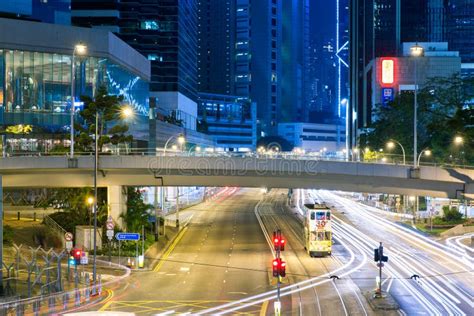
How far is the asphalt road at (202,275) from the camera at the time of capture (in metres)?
42.7

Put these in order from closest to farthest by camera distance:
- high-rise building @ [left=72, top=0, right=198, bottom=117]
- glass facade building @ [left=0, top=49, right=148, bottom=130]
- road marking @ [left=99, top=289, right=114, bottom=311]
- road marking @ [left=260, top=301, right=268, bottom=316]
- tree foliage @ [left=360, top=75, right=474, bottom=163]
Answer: road marking @ [left=260, top=301, right=268, bottom=316] → road marking @ [left=99, top=289, right=114, bottom=311] → tree foliage @ [left=360, top=75, right=474, bottom=163] → glass facade building @ [left=0, top=49, right=148, bottom=130] → high-rise building @ [left=72, top=0, right=198, bottom=117]

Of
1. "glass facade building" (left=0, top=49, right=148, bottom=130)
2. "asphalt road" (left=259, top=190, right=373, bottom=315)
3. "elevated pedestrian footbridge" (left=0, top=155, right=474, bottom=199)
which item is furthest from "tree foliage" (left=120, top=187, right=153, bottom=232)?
"glass facade building" (left=0, top=49, right=148, bottom=130)

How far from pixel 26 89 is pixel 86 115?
22.9 meters

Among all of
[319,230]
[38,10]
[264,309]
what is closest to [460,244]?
[319,230]

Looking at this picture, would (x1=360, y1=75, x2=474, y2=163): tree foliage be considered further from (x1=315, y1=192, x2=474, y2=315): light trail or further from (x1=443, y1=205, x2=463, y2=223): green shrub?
(x1=315, y1=192, x2=474, y2=315): light trail

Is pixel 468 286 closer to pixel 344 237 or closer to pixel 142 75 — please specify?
pixel 344 237

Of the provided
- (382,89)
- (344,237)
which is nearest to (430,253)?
(344,237)

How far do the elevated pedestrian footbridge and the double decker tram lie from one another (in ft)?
19.9

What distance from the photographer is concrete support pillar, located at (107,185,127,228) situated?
64625mm

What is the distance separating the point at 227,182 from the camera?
5688cm

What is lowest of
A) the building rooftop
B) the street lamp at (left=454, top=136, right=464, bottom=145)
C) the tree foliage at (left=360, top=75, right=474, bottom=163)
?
the street lamp at (left=454, top=136, right=464, bottom=145)

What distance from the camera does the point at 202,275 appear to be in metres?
54.0

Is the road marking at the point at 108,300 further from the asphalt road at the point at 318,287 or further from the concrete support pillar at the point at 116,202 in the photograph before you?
the concrete support pillar at the point at 116,202

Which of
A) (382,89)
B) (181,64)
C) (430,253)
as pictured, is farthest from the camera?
(181,64)
